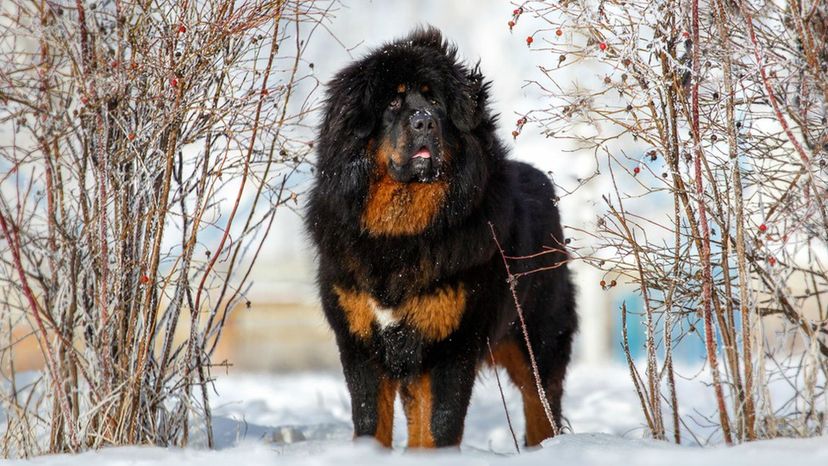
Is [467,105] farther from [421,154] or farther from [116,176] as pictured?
[116,176]

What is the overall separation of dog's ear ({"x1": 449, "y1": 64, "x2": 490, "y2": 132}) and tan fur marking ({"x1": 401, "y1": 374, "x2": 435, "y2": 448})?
4.11 ft

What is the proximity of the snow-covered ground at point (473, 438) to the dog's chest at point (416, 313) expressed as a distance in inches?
21.6

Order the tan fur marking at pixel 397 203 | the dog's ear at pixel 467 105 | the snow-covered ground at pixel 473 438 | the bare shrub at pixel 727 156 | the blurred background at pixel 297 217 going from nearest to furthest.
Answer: the snow-covered ground at pixel 473 438, the bare shrub at pixel 727 156, the tan fur marking at pixel 397 203, the dog's ear at pixel 467 105, the blurred background at pixel 297 217

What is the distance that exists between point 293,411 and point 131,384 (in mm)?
3192

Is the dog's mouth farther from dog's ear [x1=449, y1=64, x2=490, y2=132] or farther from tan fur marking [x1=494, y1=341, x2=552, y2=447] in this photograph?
tan fur marking [x1=494, y1=341, x2=552, y2=447]

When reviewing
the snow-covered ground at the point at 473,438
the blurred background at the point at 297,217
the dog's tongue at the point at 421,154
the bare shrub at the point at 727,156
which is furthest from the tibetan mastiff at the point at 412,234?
the blurred background at the point at 297,217

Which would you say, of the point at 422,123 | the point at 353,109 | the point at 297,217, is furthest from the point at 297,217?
the point at 422,123

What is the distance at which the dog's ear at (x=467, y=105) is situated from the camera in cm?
413

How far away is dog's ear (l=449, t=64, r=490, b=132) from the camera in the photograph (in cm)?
413

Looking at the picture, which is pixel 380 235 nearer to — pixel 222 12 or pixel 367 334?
pixel 367 334

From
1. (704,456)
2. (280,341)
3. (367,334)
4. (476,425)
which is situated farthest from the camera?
(280,341)


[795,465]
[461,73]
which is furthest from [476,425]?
[795,465]

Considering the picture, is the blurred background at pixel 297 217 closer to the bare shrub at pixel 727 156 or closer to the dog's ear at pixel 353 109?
the dog's ear at pixel 353 109

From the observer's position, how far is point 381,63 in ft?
13.6
